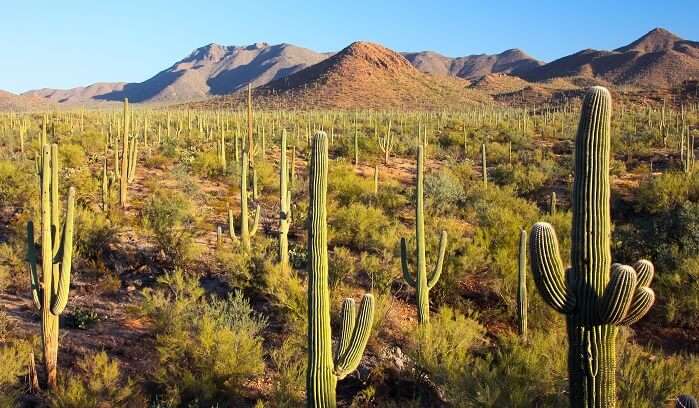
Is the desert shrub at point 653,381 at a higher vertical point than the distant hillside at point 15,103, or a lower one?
lower

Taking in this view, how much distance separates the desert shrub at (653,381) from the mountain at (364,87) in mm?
61802

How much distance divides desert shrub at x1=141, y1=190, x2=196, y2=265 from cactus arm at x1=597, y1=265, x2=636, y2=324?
802cm

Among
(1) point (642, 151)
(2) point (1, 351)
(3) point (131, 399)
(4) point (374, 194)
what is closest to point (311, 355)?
(3) point (131, 399)

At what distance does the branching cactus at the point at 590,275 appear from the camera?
4.02 m

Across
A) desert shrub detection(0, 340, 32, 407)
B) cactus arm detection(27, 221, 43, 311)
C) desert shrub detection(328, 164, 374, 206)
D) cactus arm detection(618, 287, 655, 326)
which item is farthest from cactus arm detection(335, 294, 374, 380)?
desert shrub detection(328, 164, 374, 206)

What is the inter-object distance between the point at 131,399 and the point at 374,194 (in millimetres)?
10571

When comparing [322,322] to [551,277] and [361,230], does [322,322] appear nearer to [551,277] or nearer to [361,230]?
[551,277]

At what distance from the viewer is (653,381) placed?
5.75 m

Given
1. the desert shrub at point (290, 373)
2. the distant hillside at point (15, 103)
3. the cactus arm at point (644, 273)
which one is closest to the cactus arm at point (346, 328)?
the desert shrub at point (290, 373)

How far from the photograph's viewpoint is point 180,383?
6.08 m

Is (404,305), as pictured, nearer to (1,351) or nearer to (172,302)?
(172,302)

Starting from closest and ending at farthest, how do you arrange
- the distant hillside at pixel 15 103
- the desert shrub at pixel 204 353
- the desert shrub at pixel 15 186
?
the desert shrub at pixel 204 353
the desert shrub at pixel 15 186
the distant hillside at pixel 15 103

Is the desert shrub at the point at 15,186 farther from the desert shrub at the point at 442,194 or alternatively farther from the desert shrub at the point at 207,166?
the desert shrub at the point at 442,194

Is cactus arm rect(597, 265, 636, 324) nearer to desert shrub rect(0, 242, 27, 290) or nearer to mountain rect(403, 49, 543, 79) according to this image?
desert shrub rect(0, 242, 27, 290)
